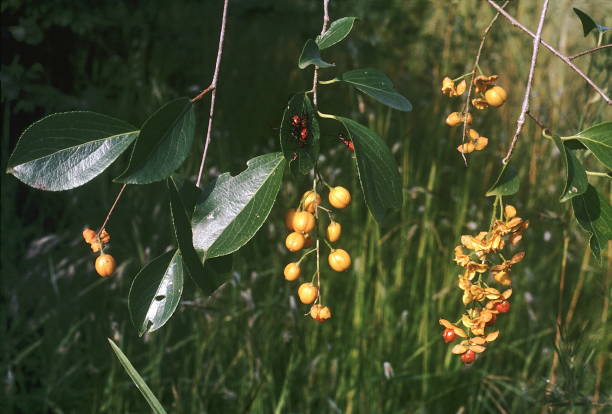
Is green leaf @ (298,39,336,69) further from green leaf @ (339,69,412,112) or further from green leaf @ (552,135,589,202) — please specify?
green leaf @ (552,135,589,202)

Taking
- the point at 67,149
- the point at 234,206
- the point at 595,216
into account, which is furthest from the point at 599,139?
the point at 67,149

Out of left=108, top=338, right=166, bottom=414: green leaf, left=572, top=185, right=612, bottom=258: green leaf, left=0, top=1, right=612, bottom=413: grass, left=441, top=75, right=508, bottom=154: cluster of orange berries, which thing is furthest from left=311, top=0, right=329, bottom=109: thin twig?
left=0, top=1, right=612, bottom=413: grass

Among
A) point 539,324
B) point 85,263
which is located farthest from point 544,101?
point 85,263

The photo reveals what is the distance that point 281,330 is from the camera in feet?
5.68

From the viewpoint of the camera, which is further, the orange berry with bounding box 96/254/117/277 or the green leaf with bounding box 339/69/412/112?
the orange berry with bounding box 96/254/117/277

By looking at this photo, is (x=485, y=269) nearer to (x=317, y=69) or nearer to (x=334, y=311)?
(x=317, y=69)

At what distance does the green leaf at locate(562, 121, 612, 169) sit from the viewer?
540mm

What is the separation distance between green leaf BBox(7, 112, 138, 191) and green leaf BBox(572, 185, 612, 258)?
36 cm

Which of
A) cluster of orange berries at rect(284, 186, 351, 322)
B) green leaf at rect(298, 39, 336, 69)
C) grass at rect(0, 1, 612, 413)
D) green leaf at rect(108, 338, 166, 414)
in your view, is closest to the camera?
green leaf at rect(298, 39, 336, 69)

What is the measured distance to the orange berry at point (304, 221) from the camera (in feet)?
1.90

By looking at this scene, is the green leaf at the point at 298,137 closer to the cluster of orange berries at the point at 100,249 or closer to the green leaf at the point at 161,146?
the green leaf at the point at 161,146

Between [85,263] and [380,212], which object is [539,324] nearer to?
[85,263]

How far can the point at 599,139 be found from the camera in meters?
0.55

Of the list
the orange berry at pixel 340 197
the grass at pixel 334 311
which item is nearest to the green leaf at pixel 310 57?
the orange berry at pixel 340 197
